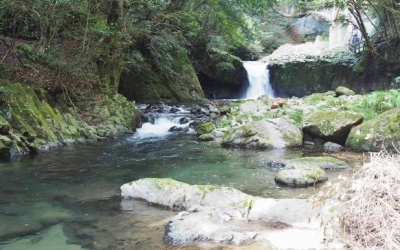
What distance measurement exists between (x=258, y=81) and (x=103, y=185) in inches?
675

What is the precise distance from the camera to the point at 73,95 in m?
11.7

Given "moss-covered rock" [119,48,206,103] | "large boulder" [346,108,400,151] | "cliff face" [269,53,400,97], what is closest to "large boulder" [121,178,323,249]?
"large boulder" [346,108,400,151]

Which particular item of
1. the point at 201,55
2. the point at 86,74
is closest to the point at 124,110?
the point at 86,74

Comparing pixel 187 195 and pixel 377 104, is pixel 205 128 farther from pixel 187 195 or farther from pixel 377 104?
pixel 187 195

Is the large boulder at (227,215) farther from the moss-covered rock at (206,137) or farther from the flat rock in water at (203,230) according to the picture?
the moss-covered rock at (206,137)

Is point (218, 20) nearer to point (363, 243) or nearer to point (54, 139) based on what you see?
point (54, 139)

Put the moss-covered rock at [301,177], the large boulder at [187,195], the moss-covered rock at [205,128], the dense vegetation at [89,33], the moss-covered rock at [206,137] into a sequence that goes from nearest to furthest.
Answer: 1. the large boulder at [187,195]
2. the moss-covered rock at [301,177]
3. the dense vegetation at [89,33]
4. the moss-covered rock at [206,137]
5. the moss-covered rock at [205,128]

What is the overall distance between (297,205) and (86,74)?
Answer: 336 inches

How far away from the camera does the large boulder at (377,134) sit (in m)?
8.62

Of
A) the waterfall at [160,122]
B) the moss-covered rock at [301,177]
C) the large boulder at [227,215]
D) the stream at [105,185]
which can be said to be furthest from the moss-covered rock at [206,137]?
the large boulder at [227,215]

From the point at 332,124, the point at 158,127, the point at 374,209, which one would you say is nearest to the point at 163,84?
the point at 158,127

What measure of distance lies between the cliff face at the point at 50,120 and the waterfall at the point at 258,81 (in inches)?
416

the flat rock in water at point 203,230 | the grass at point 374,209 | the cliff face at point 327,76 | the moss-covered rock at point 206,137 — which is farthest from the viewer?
the cliff face at point 327,76

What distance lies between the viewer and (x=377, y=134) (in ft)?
29.0
